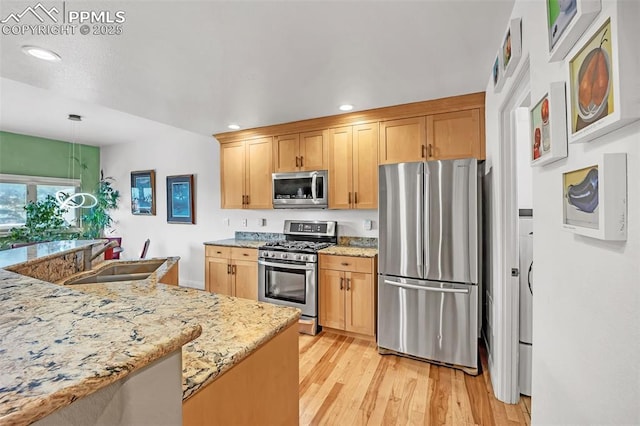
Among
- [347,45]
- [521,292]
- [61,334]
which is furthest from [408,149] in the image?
[61,334]

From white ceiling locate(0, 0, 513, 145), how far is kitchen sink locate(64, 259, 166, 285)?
56.4 inches

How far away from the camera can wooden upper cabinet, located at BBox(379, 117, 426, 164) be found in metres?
2.86

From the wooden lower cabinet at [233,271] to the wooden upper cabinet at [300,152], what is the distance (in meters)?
1.13

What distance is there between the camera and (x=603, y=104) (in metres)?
0.65

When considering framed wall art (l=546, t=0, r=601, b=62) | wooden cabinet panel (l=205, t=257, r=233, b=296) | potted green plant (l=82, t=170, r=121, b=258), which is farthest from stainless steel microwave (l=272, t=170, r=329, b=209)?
potted green plant (l=82, t=170, r=121, b=258)

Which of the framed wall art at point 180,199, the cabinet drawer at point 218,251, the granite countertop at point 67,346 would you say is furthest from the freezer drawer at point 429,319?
the framed wall art at point 180,199

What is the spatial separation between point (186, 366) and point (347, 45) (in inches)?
74.1

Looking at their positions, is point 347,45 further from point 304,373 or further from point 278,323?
point 304,373

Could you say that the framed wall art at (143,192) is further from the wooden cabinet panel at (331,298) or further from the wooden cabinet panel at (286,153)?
the wooden cabinet panel at (331,298)

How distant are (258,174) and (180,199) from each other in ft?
5.89

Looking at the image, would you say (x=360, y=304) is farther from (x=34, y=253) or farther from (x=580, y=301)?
(x=34, y=253)

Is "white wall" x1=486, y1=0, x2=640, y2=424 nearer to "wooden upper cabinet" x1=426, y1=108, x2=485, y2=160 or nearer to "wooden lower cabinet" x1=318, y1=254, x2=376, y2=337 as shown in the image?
"wooden upper cabinet" x1=426, y1=108, x2=485, y2=160

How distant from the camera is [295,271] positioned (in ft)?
10.5

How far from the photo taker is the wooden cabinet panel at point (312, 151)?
3.35m
